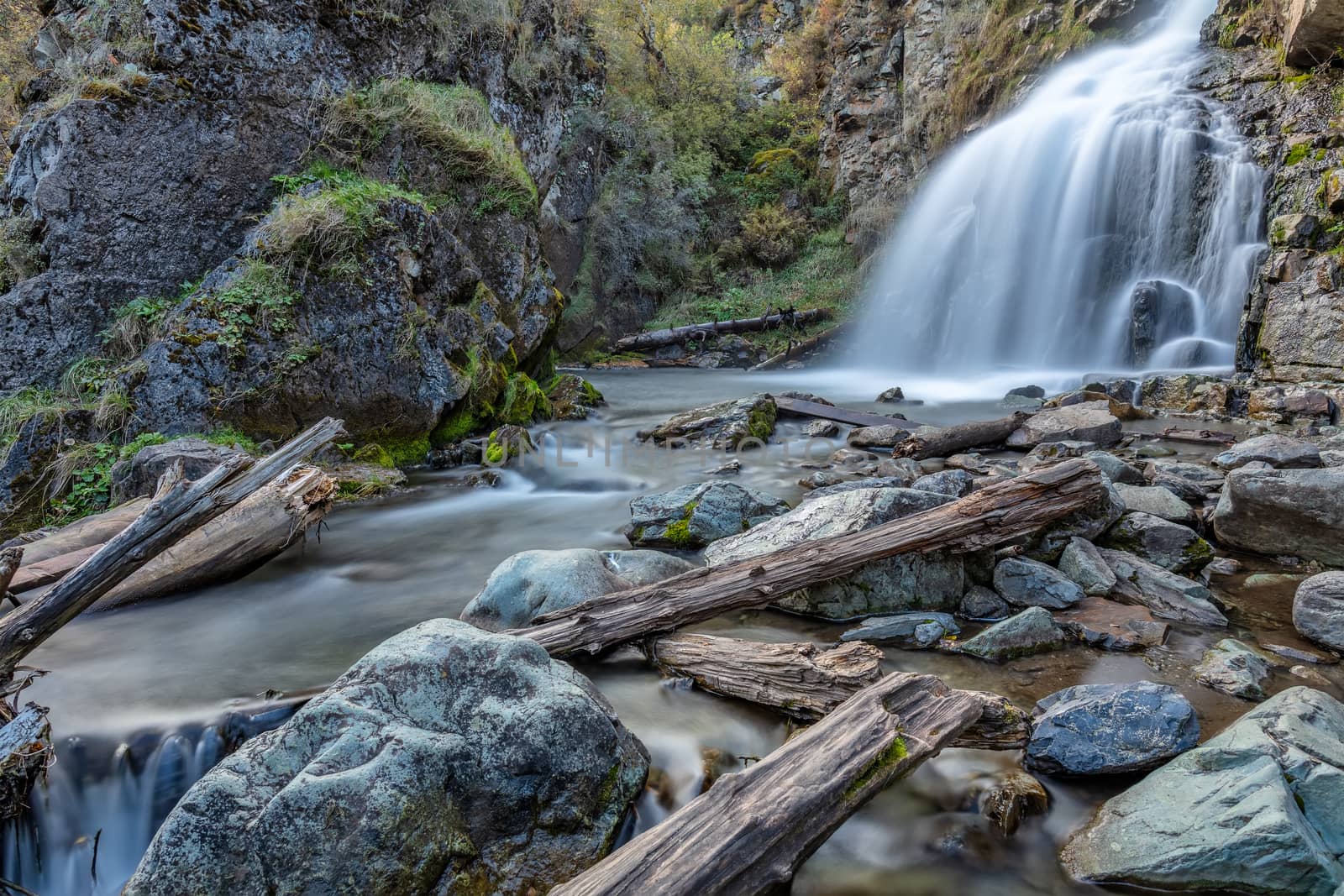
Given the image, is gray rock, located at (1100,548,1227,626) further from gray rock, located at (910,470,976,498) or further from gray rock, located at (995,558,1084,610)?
gray rock, located at (910,470,976,498)

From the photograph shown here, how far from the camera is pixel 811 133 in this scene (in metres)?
22.1

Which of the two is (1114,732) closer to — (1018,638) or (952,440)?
(1018,638)

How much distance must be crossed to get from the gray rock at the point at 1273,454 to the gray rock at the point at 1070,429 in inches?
42.7

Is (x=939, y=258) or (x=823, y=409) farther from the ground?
(x=939, y=258)

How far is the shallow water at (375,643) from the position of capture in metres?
2.12

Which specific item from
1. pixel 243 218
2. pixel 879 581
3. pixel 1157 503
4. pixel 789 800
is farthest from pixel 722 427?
pixel 789 800

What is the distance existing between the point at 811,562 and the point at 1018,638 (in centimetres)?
97

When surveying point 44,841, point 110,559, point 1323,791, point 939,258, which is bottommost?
point 44,841

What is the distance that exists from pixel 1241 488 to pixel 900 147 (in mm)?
17902

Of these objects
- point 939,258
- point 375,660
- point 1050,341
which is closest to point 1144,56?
point 939,258

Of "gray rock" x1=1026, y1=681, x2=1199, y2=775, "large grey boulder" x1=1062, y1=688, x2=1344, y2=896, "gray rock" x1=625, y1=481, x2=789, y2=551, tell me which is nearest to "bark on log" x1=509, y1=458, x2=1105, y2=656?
"gray rock" x1=1026, y1=681, x2=1199, y2=775

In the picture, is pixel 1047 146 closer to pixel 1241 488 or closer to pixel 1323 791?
pixel 1241 488

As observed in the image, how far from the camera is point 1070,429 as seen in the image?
6.76m

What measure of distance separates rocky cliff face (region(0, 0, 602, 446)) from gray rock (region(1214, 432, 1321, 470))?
6986mm
